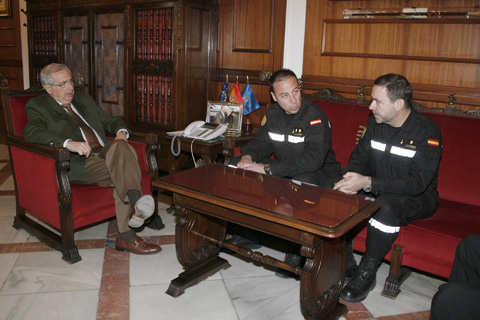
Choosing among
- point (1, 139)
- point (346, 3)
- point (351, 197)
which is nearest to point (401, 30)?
point (346, 3)

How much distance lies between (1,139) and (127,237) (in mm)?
4603

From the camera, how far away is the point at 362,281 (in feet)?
7.93

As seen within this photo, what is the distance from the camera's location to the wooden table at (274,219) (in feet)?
6.16

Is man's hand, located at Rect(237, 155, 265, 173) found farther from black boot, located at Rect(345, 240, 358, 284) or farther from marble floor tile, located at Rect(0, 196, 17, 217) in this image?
marble floor tile, located at Rect(0, 196, 17, 217)

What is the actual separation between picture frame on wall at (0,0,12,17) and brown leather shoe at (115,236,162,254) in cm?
494

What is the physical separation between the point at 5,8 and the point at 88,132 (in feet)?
14.3

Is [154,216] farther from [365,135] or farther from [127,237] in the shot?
[365,135]

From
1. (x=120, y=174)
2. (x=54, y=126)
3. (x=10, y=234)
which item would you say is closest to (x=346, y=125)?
(x=120, y=174)

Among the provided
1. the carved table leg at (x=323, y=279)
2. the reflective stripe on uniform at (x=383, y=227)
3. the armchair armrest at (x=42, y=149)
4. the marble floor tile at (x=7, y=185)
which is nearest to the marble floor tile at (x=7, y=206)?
the marble floor tile at (x=7, y=185)

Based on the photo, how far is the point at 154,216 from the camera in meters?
3.28

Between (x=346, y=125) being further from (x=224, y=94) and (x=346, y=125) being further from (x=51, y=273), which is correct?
(x=51, y=273)

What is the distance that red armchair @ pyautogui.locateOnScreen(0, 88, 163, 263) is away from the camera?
106 inches

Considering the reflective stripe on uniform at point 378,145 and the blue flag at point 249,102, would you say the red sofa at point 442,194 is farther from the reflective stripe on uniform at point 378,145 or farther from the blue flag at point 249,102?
the blue flag at point 249,102

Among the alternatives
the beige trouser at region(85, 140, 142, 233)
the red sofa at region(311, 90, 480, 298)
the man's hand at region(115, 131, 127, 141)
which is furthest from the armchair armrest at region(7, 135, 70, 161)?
the red sofa at region(311, 90, 480, 298)
